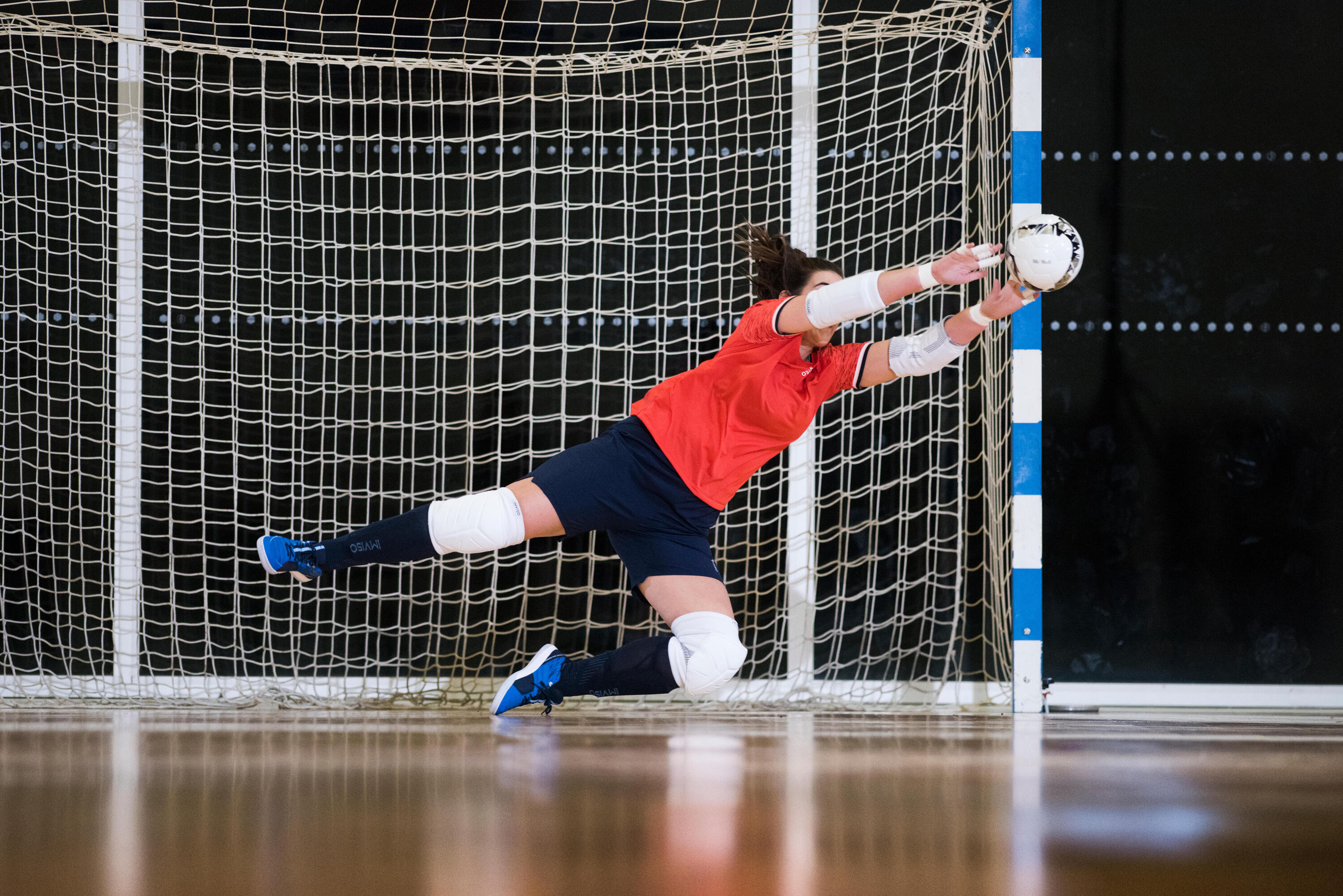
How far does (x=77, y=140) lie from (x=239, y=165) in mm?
615

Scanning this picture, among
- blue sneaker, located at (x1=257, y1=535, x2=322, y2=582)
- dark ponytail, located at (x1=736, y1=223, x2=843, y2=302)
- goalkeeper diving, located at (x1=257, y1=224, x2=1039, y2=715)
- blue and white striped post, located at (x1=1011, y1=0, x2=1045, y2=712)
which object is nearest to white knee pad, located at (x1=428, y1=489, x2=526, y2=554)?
goalkeeper diving, located at (x1=257, y1=224, x2=1039, y2=715)

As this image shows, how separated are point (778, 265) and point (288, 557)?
4.82 ft

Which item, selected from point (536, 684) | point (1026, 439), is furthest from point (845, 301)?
point (1026, 439)

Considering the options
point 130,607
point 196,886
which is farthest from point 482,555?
point 196,886

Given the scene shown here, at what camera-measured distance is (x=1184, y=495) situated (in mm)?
4199

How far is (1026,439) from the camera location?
13.0 feet

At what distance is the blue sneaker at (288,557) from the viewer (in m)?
2.81

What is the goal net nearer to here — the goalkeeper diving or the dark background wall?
the dark background wall

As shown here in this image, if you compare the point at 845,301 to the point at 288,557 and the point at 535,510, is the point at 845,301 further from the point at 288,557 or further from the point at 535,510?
the point at 288,557

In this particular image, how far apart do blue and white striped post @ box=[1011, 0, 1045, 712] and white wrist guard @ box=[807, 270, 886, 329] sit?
1694mm

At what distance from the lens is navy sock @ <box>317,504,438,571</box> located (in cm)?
274

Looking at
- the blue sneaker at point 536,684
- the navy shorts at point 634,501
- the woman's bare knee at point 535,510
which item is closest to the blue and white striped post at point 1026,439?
the navy shorts at point 634,501

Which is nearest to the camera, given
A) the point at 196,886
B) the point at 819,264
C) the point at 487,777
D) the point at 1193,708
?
the point at 196,886

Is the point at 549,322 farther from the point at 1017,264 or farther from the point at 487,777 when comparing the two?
the point at 487,777
